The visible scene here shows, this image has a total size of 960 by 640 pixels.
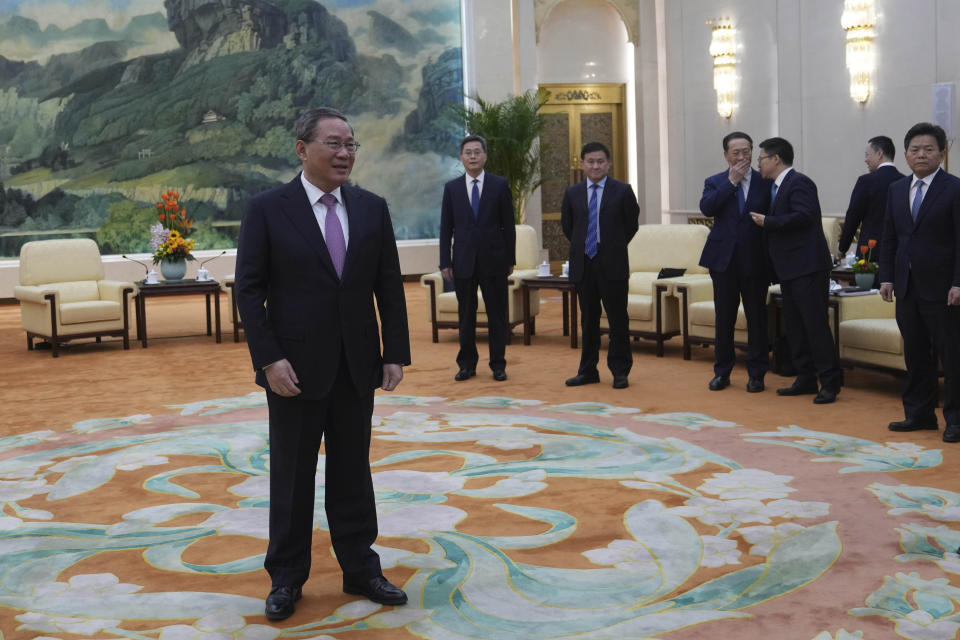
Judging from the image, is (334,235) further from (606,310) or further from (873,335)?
(873,335)

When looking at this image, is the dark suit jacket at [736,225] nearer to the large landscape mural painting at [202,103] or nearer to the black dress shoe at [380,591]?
the black dress shoe at [380,591]

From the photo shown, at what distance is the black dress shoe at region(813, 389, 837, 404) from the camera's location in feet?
20.2

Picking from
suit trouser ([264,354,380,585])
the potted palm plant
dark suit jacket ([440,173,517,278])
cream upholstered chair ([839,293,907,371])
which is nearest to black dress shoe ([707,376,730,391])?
cream upholstered chair ([839,293,907,371])

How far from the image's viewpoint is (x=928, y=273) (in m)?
5.13

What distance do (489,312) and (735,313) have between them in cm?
168

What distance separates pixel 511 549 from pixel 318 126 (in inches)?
64.9

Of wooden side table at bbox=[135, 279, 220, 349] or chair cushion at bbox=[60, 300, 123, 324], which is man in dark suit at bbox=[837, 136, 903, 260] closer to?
wooden side table at bbox=[135, 279, 220, 349]

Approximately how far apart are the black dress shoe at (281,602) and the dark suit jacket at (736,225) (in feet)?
13.6

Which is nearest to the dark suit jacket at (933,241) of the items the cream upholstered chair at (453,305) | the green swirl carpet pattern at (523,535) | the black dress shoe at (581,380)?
the green swirl carpet pattern at (523,535)

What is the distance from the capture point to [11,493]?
15.4 ft

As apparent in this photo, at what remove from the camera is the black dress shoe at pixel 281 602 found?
310 centimetres

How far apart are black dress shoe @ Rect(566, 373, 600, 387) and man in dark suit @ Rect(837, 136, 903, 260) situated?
2545 mm

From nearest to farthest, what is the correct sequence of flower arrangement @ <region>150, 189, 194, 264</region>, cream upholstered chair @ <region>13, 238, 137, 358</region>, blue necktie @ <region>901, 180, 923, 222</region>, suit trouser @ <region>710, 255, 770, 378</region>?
blue necktie @ <region>901, 180, 923, 222</region>
suit trouser @ <region>710, 255, 770, 378</region>
cream upholstered chair @ <region>13, 238, 137, 358</region>
flower arrangement @ <region>150, 189, 194, 264</region>

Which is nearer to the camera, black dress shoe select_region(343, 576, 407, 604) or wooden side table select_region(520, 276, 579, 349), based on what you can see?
black dress shoe select_region(343, 576, 407, 604)
